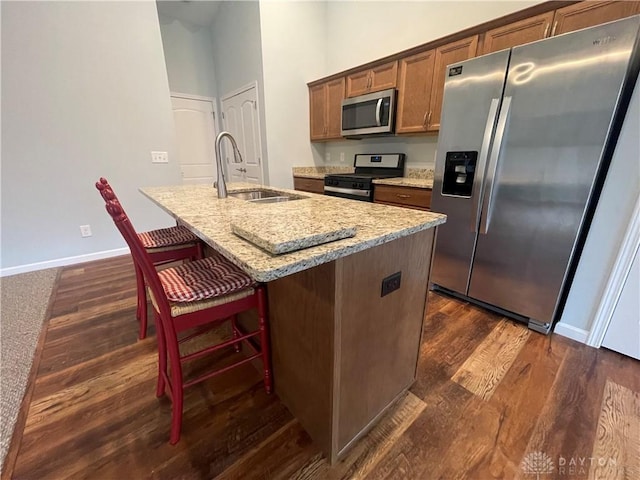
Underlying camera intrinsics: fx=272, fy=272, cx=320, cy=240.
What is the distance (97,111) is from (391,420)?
3689 millimetres

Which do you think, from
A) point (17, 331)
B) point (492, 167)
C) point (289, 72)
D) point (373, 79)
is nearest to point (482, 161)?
point (492, 167)

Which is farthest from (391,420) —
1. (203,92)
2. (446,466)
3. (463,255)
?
(203,92)

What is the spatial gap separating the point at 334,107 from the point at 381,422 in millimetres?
3380

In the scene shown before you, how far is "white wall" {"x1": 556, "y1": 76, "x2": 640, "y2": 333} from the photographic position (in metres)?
1.43

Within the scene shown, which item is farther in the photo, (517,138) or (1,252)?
(1,252)

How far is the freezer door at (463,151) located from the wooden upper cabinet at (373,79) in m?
1.01

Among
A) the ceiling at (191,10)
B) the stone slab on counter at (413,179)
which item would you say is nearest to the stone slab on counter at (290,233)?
the stone slab on counter at (413,179)

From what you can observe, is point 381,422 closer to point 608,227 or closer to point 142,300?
point 142,300

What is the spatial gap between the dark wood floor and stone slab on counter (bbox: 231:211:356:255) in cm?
92

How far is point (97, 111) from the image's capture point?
9.11 ft

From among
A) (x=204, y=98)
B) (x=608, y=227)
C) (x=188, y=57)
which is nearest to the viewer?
(x=608, y=227)

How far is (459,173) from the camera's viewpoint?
77.7 inches

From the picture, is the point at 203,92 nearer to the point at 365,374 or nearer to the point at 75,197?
the point at 75,197
